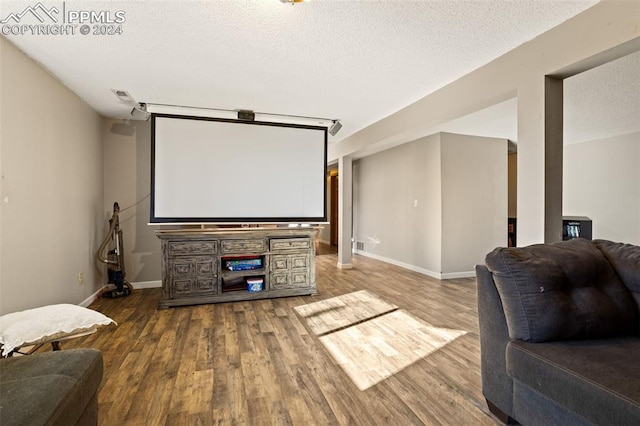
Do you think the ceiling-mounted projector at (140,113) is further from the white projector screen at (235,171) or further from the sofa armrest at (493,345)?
the sofa armrest at (493,345)

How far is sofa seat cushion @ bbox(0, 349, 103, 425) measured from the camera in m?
0.98

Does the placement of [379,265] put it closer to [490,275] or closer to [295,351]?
[295,351]

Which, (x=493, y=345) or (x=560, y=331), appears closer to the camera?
(x=560, y=331)

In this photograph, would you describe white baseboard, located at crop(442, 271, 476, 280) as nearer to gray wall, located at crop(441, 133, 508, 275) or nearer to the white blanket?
gray wall, located at crop(441, 133, 508, 275)

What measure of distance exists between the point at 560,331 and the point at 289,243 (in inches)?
120

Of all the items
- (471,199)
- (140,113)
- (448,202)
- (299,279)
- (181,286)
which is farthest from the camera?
(471,199)

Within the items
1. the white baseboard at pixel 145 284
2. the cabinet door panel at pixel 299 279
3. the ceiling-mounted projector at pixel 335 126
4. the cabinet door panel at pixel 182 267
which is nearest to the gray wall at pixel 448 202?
the ceiling-mounted projector at pixel 335 126

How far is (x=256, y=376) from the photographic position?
2.12 m

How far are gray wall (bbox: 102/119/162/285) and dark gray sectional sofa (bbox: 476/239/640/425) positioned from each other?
4370 millimetres

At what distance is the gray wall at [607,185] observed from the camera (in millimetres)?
5238

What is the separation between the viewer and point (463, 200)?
5266mm

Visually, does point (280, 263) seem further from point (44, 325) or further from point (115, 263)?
point (44, 325)

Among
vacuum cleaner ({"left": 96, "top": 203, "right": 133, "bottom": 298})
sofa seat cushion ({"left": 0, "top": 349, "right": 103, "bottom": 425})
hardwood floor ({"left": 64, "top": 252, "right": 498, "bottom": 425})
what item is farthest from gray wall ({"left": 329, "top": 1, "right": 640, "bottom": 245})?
vacuum cleaner ({"left": 96, "top": 203, "right": 133, "bottom": 298})

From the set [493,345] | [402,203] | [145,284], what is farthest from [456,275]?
[145,284]
